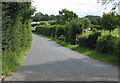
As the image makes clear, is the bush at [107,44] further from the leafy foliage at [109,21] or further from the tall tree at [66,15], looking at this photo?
the tall tree at [66,15]

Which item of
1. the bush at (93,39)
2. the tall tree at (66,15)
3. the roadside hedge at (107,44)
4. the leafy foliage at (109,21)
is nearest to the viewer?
the roadside hedge at (107,44)

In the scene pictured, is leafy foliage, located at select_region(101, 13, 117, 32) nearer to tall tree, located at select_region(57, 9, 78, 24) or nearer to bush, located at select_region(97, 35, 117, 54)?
bush, located at select_region(97, 35, 117, 54)

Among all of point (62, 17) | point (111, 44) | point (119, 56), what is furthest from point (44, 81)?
point (62, 17)

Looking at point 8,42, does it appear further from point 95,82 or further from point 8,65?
point 95,82

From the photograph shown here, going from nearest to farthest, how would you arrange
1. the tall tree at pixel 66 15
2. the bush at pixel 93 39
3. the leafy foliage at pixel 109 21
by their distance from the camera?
1. the leafy foliage at pixel 109 21
2. the bush at pixel 93 39
3. the tall tree at pixel 66 15

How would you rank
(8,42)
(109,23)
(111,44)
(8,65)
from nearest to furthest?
(8,65) < (8,42) < (111,44) < (109,23)

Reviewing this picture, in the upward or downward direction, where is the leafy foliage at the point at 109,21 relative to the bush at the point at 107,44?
upward

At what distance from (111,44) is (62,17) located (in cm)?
5638

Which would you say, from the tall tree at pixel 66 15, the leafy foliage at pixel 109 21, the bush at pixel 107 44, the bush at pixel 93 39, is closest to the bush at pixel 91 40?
the bush at pixel 93 39

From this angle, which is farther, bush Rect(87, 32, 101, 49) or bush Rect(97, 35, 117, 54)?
bush Rect(87, 32, 101, 49)

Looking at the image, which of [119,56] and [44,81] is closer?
[44,81]

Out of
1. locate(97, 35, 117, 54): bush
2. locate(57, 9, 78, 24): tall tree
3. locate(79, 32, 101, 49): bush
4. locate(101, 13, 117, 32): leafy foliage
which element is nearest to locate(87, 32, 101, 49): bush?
locate(79, 32, 101, 49): bush

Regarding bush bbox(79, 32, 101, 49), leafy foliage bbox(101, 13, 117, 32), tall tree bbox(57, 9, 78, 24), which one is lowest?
bush bbox(79, 32, 101, 49)

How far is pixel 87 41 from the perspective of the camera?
22.2m
